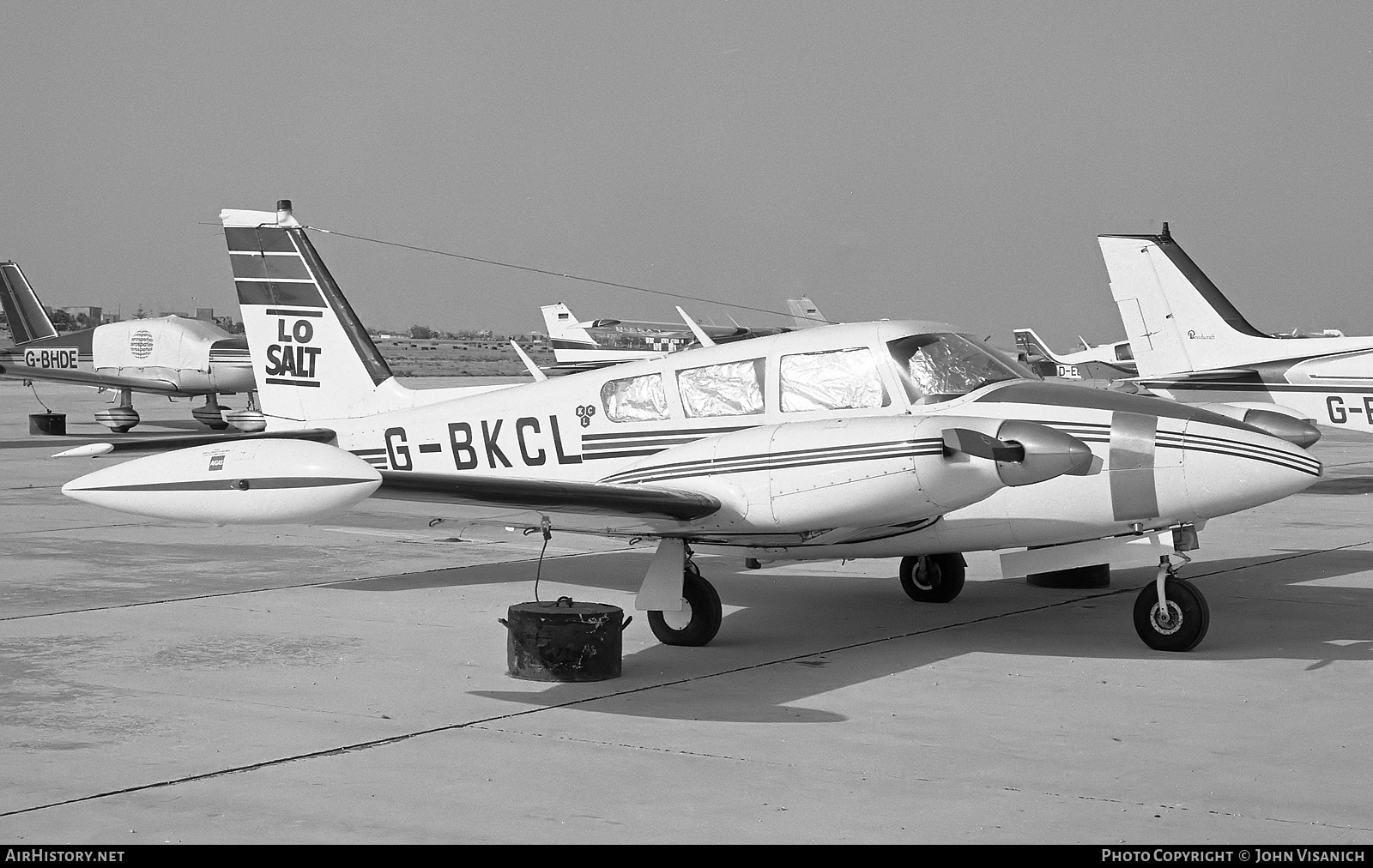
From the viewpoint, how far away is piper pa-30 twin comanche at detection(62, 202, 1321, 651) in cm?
725

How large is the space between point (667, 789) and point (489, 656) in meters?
3.29

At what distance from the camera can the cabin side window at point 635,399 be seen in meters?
10.3

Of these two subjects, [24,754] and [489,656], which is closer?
[24,754]

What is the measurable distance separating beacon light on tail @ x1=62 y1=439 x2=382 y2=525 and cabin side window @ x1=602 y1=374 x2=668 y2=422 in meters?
3.52

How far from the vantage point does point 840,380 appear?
9492 millimetres

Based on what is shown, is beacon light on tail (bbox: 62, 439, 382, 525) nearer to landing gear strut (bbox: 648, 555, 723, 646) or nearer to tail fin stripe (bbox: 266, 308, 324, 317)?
landing gear strut (bbox: 648, 555, 723, 646)

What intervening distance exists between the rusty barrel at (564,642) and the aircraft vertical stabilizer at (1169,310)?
624 inches

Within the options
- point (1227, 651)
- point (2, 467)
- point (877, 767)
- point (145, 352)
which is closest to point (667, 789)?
point (877, 767)

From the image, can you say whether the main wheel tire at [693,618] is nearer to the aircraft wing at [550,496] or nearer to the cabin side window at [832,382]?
the aircraft wing at [550,496]

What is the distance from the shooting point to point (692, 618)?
368 inches

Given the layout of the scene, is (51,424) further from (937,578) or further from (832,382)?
(832,382)

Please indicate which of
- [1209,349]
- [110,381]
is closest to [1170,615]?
[1209,349]

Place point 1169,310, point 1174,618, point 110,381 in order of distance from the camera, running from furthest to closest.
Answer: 1. point 110,381
2. point 1169,310
3. point 1174,618
